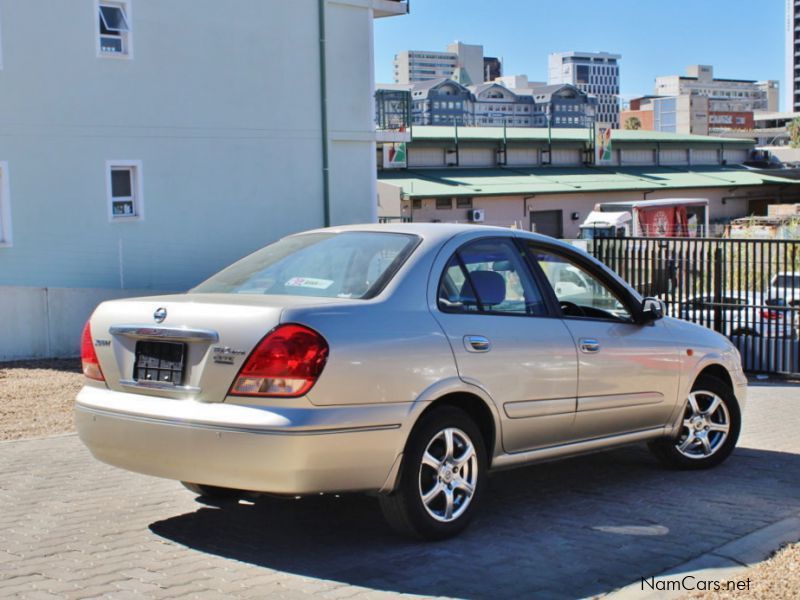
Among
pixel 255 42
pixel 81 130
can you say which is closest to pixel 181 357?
pixel 81 130

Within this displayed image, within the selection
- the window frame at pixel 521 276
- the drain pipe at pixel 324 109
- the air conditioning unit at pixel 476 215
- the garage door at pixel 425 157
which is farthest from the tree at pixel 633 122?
the window frame at pixel 521 276

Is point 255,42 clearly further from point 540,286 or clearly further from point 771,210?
point 771,210

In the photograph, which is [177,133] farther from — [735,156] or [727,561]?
[735,156]

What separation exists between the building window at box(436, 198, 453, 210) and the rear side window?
4690 centimetres

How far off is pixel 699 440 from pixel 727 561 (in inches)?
93.6

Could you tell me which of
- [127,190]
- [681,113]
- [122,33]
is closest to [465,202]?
[127,190]

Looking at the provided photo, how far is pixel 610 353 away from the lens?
23.0 feet

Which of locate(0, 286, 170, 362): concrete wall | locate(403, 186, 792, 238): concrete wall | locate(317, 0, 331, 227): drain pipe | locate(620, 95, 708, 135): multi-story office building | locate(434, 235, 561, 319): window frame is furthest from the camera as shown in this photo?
locate(620, 95, 708, 135): multi-story office building

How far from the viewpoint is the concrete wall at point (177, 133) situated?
17.9m

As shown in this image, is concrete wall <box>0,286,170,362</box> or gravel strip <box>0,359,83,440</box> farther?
concrete wall <box>0,286,170,362</box>

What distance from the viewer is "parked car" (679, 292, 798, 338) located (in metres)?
14.0

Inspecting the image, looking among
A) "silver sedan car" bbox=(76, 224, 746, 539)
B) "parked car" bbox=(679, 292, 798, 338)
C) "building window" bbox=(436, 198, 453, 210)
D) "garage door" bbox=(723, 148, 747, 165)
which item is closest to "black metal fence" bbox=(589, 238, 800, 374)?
"parked car" bbox=(679, 292, 798, 338)

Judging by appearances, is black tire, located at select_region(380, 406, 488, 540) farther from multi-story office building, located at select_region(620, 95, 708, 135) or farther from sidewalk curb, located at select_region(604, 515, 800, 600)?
multi-story office building, located at select_region(620, 95, 708, 135)

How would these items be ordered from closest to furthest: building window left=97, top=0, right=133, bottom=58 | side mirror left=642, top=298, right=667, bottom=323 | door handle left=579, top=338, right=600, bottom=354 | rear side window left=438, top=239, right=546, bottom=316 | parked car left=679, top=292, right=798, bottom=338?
rear side window left=438, top=239, right=546, bottom=316 < door handle left=579, top=338, right=600, bottom=354 < side mirror left=642, top=298, right=667, bottom=323 < parked car left=679, top=292, right=798, bottom=338 < building window left=97, top=0, right=133, bottom=58
